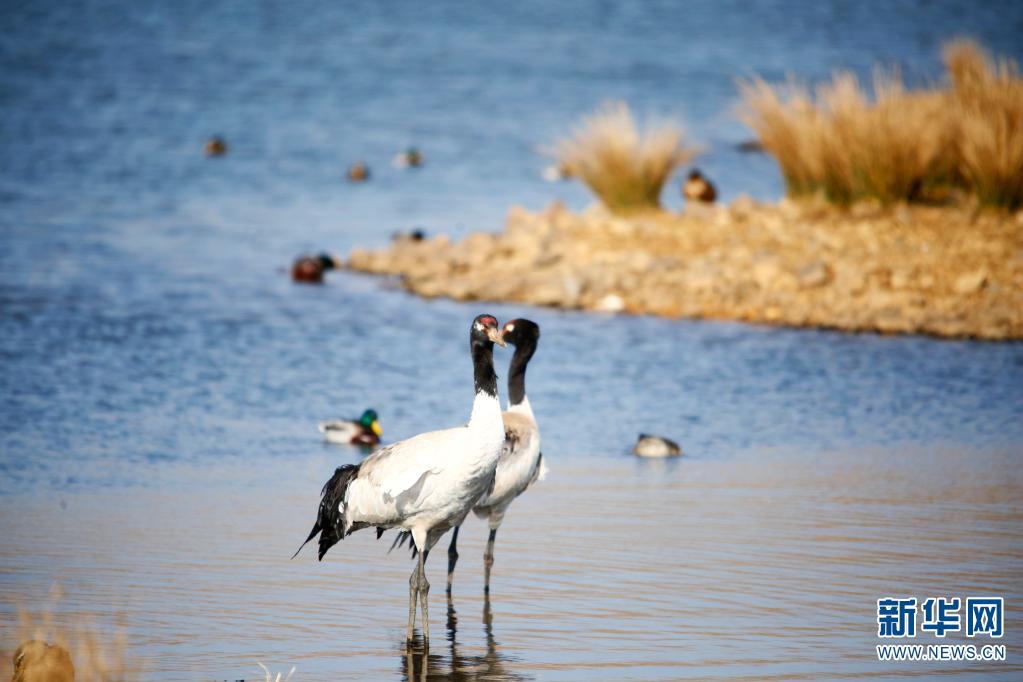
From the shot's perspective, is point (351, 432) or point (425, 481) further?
point (351, 432)

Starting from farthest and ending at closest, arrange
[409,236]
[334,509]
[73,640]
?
[409,236], [334,509], [73,640]

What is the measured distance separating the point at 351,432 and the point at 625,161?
1007 centimetres

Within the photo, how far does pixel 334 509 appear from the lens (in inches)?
326

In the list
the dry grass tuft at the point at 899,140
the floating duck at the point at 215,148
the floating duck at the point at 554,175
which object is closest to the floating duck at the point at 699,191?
the dry grass tuft at the point at 899,140

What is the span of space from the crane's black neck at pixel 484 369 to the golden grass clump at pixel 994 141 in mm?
12554

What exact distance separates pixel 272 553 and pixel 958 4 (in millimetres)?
68743

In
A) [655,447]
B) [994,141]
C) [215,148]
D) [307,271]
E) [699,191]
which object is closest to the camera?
[655,447]

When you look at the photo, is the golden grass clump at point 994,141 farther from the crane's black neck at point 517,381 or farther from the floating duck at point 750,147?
the floating duck at point 750,147

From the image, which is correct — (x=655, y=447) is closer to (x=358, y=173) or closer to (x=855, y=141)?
(x=855, y=141)

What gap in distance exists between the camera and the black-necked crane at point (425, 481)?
7.94 meters

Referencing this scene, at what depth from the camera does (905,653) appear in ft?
25.4

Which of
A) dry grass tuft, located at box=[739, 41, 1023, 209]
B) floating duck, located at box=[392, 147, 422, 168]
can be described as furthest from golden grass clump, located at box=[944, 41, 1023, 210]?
floating duck, located at box=[392, 147, 422, 168]

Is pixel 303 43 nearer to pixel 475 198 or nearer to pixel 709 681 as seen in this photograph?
pixel 475 198

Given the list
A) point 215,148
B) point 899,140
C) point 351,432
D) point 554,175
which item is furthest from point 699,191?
point 215,148
